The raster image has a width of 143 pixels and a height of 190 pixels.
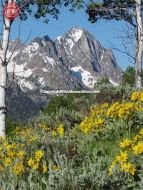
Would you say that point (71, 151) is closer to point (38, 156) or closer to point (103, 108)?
point (38, 156)

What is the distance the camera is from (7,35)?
12.7 metres

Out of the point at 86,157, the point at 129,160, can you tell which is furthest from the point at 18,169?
the point at 129,160

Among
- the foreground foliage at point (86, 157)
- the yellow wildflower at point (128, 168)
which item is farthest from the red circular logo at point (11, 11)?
the yellow wildflower at point (128, 168)

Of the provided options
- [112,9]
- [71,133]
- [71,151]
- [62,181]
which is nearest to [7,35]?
A: [71,133]

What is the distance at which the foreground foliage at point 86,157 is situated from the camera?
14.4 ft

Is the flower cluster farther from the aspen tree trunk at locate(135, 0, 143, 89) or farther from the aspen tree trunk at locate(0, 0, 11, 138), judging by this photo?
the aspen tree trunk at locate(135, 0, 143, 89)

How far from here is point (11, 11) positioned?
13031 millimetres

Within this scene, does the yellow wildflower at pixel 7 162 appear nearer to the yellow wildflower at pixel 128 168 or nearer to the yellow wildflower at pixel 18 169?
the yellow wildflower at pixel 18 169

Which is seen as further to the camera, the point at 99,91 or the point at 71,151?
the point at 99,91

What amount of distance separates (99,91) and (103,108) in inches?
391

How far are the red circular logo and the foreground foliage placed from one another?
5.77 meters

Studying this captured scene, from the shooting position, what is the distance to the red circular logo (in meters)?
12.8

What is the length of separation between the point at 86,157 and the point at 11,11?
8.21 metres

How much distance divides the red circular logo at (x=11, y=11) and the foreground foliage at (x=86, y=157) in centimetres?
577
